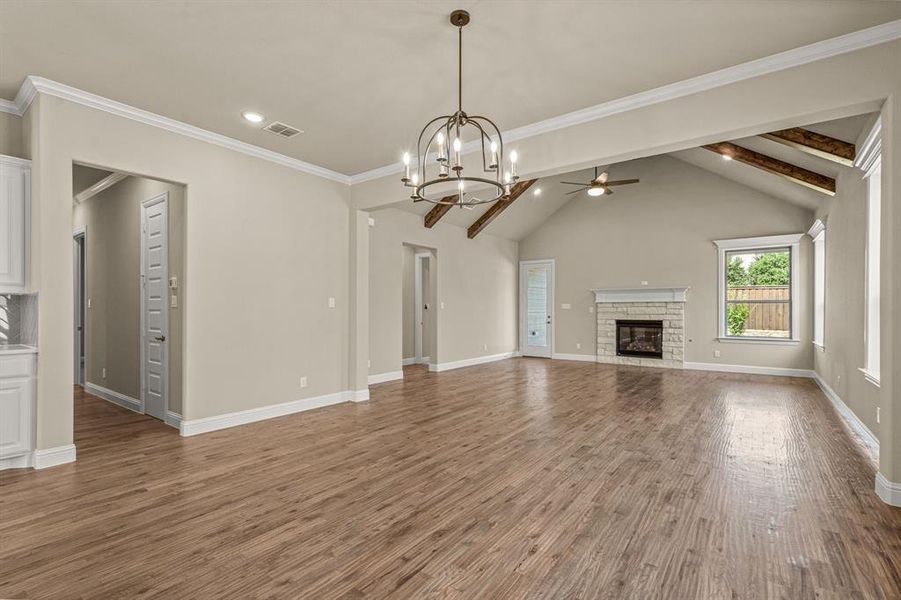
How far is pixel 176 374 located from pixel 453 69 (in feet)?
12.9

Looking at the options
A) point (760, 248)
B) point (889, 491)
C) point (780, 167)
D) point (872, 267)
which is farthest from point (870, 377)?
point (760, 248)

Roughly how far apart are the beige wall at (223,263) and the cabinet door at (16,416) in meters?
0.09


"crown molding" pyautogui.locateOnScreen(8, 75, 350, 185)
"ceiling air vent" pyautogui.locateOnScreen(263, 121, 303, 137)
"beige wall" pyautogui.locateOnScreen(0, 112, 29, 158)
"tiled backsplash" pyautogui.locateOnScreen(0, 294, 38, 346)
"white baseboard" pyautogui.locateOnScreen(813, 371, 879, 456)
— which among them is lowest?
"white baseboard" pyautogui.locateOnScreen(813, 371, 879, 456)

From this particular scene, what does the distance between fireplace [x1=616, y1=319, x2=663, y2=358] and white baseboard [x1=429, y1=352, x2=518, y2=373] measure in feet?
8.25

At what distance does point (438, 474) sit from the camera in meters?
3.32

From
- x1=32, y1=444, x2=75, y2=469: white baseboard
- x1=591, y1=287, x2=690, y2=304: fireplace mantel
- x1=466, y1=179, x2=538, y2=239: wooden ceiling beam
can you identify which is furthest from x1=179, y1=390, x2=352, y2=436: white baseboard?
x1=591, y1=287, x2=690, y2=304: fireplace mantel

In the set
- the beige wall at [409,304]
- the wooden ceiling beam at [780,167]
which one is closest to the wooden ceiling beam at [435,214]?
the beige wall at [409,304]

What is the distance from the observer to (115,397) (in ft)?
18.6

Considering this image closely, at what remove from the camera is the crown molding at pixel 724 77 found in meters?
2.81

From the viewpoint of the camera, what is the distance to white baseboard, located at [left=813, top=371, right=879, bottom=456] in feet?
13.0

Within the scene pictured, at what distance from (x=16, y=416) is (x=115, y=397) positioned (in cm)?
249

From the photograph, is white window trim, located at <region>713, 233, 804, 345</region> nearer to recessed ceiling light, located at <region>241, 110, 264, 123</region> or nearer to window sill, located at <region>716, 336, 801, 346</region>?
window sill, located at <region>716, 336, 801, 346</region>

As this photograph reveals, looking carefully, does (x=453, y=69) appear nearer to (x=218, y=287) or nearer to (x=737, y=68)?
(x=737, y=68)

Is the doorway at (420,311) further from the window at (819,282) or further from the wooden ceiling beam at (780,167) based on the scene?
the window at (819,282)
